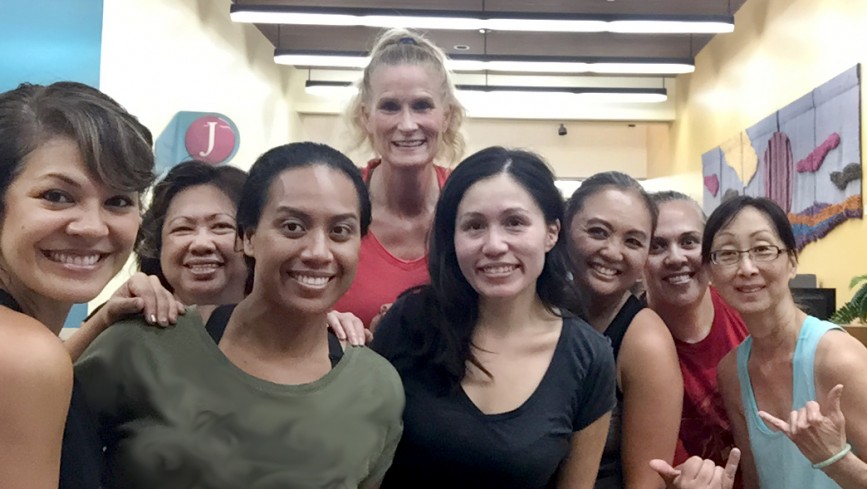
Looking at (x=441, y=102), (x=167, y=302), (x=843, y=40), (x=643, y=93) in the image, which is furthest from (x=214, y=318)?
(x=643, y=93)

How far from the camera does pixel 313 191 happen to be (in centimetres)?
143

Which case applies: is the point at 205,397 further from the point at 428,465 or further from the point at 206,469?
the point at 428,465

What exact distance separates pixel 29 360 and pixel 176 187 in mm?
971

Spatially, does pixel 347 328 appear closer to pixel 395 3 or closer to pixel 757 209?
pixel 757 209

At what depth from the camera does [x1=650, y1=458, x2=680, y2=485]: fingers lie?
174cm

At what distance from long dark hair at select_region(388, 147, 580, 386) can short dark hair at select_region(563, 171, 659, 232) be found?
9.2 inches

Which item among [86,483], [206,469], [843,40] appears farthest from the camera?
[843,40]

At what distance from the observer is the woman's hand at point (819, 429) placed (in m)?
1.69

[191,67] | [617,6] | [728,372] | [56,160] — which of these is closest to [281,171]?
[56,160]

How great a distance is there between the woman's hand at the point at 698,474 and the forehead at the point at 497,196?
27.0 inches

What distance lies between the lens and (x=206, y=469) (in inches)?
50.6

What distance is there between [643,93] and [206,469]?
7.99m

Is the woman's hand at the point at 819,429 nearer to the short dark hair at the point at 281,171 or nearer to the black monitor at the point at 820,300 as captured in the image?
the short dark hair at the point at 281,171

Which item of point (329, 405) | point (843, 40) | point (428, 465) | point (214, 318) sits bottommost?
point (428, 465)
